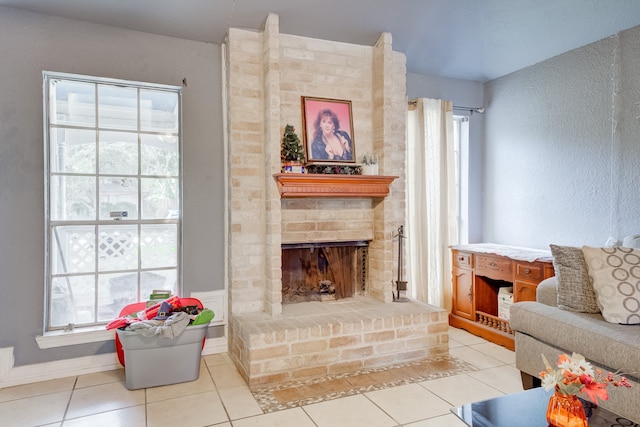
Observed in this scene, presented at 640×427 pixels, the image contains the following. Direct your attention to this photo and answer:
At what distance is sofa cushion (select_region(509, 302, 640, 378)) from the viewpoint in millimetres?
→ 2137

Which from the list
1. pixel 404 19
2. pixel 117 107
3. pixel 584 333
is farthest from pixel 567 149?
pixel 117 107

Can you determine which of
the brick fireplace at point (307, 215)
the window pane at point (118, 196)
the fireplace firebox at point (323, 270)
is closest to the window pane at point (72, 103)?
the window pane at point (118, 196)

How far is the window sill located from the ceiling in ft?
7.65

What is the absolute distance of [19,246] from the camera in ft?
9.65

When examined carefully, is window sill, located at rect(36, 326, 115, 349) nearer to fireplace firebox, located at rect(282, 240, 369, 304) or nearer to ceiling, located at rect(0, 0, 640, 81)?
fireplace firebox, located at rect(282, 240, 369, 304)

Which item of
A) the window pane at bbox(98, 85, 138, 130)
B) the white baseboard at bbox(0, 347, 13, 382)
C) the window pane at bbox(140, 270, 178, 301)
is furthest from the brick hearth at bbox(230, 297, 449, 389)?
the window pane at bbox(98, 85, 138, 130)

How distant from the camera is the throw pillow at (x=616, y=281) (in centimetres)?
240

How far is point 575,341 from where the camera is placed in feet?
7.82

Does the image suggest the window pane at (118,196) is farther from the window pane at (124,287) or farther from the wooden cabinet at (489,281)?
the wooden cabinet at (489,281)

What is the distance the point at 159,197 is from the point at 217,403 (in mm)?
1696

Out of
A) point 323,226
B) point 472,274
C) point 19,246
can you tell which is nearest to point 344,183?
point 323,226

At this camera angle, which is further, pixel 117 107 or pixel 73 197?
pixel 117 107

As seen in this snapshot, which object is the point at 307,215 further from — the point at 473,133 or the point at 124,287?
the point at 473,133

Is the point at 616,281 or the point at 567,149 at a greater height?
the point at 567,149
